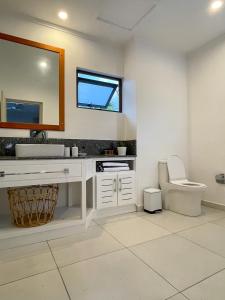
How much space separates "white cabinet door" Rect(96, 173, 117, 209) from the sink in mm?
609

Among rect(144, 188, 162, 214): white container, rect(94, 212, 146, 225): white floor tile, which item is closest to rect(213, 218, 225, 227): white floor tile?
rect(144, 188, 162, 214): white container

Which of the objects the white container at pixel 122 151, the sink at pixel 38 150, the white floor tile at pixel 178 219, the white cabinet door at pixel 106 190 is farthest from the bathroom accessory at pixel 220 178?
the sink at pixel 38 150

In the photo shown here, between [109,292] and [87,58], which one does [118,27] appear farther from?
[109,292]

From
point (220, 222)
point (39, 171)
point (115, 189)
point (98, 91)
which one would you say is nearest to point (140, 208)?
point (115, 189)

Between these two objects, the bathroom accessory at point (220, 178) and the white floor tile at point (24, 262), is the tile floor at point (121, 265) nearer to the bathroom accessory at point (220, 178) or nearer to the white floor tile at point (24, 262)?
the white floor tile at point (24, 262)

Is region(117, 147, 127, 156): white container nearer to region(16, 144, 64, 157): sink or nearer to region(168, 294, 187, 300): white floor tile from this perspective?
region(16, 144, 64, 157): sink

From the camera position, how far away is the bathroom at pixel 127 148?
1.30m

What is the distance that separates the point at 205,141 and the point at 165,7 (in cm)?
192

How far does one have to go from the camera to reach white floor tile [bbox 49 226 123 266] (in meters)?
1.52

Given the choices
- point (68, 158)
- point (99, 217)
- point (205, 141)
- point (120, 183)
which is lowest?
point (99, 217)

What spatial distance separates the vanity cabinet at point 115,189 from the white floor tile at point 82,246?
476mm

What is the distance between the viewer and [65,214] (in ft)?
7.00

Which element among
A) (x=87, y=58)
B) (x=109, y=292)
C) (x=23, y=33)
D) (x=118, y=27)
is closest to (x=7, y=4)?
(x=23, y=33)

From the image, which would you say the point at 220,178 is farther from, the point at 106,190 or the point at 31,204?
the point at 31,204
